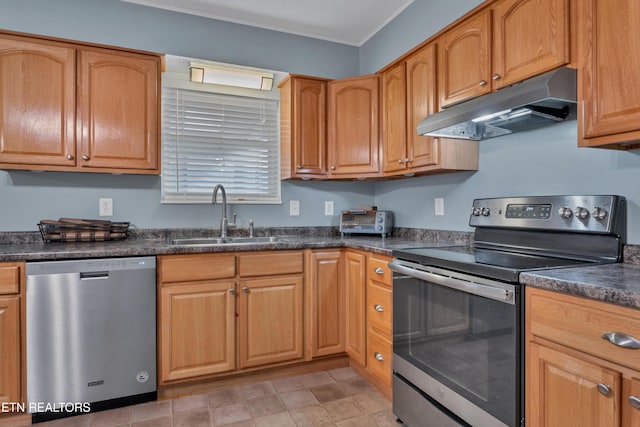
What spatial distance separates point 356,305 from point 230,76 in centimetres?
190

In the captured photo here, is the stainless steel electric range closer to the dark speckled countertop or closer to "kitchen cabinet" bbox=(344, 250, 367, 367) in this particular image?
the dark speckled countertop

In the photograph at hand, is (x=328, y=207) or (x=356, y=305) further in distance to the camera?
(x=328, y=207)

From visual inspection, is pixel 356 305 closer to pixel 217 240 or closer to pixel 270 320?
pixel 270 320

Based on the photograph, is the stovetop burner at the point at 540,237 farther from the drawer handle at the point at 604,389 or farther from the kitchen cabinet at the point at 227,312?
the kitchen cabinet at the point at 227,312

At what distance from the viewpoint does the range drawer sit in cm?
182

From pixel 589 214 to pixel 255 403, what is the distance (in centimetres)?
193

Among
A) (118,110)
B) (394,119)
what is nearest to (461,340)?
(394,119)

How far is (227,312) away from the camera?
2.25m

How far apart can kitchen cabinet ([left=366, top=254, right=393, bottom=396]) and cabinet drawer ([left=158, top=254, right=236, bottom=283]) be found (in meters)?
0.85

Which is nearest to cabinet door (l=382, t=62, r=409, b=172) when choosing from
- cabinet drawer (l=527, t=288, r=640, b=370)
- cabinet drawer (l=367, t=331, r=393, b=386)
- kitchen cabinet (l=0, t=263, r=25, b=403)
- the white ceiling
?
the white ceiling

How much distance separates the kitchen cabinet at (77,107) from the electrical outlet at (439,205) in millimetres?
1897

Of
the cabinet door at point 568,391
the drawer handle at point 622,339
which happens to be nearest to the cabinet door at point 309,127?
the cabinet door at point 568,391

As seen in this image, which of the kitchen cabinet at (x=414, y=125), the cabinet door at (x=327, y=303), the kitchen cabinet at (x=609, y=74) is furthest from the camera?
the cabinet door at (x=327, y=303)

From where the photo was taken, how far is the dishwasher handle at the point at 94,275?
1940mm
